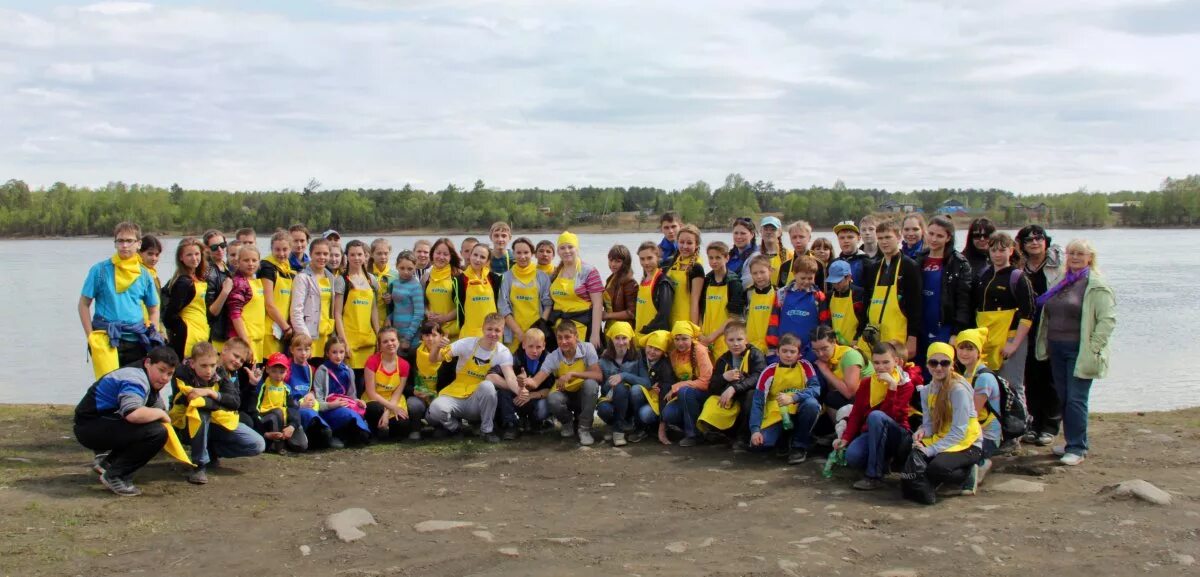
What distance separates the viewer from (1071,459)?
671cm

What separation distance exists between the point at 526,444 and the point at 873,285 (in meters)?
3.03

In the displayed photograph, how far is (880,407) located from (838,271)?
131cm

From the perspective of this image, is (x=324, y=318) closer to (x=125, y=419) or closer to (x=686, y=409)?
(x=125, y=419)

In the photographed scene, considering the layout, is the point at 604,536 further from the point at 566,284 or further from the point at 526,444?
the point at 566,284

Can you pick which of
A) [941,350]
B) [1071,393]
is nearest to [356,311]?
[941,350]

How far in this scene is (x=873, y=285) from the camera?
729 centimetres

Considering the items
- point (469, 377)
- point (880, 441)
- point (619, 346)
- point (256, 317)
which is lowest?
point (880, 441)

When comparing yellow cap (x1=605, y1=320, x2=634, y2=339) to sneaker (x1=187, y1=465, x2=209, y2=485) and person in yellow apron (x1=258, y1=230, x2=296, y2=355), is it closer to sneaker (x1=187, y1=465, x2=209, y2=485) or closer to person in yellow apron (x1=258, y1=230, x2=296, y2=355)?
person in yellow apron (x1=258, y1=230, x2=296, y2=355)

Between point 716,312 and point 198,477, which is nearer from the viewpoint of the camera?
point 198,477

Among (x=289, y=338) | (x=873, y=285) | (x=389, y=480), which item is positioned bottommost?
(x=389, y=480)

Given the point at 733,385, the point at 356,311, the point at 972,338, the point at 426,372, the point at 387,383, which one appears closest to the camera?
the point at 972,338

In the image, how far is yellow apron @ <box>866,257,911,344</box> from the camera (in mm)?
7109

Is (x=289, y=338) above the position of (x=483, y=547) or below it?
above

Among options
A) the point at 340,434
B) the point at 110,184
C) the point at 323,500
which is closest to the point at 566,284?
the point at 340,434
